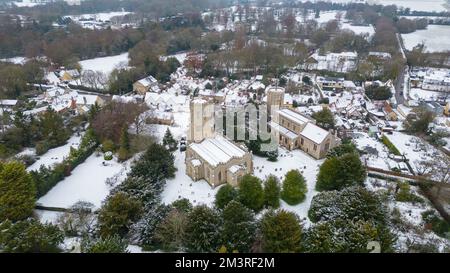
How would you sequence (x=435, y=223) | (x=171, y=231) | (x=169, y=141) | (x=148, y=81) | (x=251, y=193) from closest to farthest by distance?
(x=171, y=231)
(x=435, y=223)
(x=251, y=193)
(x=169, y=141)
(x=148, y=81)

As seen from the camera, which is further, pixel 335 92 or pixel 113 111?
pixel 335 92

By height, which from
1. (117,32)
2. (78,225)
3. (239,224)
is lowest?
(78,225)

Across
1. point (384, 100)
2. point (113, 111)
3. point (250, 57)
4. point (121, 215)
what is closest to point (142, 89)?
point (113, 111)

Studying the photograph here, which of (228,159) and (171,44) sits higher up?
(171,44)

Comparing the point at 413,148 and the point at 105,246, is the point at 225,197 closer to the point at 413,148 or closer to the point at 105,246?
the point at 105,246

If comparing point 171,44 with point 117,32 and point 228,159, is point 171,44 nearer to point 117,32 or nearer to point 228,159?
point 117,32

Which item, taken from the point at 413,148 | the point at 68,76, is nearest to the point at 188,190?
the point at 413,148

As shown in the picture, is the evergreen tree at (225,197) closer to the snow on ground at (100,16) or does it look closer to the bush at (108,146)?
the bush at (108,146)
